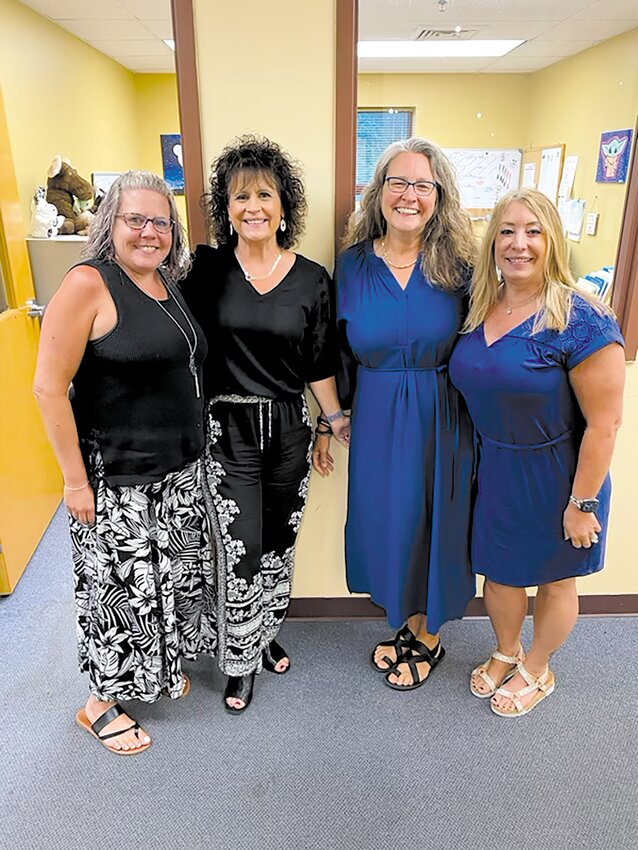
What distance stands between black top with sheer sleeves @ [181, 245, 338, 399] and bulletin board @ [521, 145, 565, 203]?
3.49ft

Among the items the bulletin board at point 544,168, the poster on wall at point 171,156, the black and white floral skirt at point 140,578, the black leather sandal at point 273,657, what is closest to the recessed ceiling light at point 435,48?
the bulletin board at point 544,168

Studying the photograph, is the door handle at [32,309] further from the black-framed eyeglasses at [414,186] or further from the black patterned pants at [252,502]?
the black-framed eyeglasses at [414,186]

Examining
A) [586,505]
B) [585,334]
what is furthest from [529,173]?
[586,505]

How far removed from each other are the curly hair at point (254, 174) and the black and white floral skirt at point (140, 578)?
0.67 metres

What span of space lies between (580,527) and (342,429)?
717 mm

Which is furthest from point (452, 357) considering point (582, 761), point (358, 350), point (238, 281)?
point (582, 761)

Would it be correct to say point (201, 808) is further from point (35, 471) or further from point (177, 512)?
point (35, 471)

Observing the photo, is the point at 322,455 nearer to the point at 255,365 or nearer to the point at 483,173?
the point at 255,365

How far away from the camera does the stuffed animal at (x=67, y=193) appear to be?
3.52 meters

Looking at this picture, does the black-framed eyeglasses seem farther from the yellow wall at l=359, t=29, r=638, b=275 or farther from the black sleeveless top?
the black sleeveless top

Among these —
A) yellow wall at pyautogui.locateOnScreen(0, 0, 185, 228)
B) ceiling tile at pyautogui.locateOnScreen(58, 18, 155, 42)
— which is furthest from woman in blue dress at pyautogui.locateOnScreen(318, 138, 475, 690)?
ceiling tile at pyautogui.locateOnScreen(58, 18, 155, 42)

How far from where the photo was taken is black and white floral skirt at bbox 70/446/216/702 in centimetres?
159

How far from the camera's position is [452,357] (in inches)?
66.1

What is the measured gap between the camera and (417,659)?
207 centimetres
